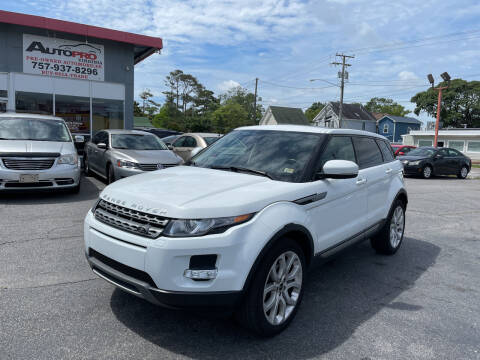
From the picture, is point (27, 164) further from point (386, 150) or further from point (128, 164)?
point (386, 150)

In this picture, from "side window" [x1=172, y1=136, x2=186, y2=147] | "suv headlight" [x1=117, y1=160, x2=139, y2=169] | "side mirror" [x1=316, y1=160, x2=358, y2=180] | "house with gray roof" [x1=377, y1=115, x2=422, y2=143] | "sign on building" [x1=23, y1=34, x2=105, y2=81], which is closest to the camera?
"side mirror" [x1=316, y1=160, x2=358, y2=180]

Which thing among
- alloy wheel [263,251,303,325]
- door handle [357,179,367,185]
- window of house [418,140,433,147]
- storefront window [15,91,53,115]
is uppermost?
storefront window [15,91,53,115]

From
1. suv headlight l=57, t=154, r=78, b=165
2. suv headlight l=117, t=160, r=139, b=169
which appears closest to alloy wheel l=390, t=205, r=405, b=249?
suv headlight l=117, t=160, r=139, b=169

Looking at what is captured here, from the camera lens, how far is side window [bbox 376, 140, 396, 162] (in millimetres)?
5273

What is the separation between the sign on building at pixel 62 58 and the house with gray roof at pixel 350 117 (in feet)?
156

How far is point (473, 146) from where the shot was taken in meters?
42.6

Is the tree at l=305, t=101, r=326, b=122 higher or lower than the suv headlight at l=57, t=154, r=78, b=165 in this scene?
higher

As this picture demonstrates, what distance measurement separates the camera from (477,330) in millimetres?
3297

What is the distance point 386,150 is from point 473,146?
44215 millimetres

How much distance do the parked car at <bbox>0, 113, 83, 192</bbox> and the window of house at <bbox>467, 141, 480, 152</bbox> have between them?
44655mm

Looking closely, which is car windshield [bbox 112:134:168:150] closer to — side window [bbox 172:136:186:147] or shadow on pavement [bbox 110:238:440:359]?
side window [bbox 172:136:186:147]

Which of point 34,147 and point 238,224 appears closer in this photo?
point 238,224

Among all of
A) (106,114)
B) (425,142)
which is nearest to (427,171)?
(106,114)

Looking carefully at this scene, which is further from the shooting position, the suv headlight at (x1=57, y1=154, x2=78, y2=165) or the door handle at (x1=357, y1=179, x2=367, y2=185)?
the suv headlight at (x1=57, y1=154, x2=78, y2=165)
